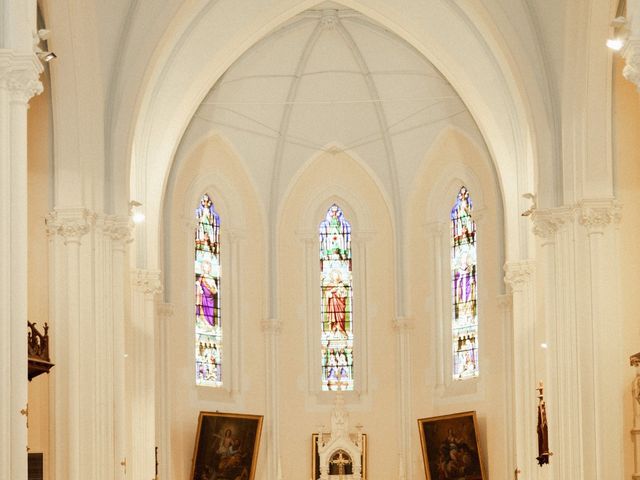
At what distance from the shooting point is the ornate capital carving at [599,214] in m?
19.7

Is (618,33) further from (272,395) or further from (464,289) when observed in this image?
(272,395)

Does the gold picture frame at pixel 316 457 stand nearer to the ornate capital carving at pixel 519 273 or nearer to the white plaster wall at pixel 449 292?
the white plaster wall at pixel 449 292

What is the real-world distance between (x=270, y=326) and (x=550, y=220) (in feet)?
35.1

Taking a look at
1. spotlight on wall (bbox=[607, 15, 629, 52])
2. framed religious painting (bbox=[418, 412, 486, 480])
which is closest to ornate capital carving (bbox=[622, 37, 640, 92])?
spotlight on wall (bbox=[607, 15, 629, 52])

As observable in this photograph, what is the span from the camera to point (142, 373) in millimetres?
25406

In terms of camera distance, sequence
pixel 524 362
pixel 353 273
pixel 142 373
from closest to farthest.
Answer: pixel 524 362
pixel 142 373
pixel 353 273

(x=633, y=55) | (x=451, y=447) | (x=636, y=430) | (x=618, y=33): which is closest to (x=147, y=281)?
(x=451, y=447)

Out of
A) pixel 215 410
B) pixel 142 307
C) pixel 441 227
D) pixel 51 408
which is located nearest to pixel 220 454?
pixel 215 410

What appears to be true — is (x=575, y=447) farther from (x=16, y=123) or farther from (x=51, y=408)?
(x=16, y=123)

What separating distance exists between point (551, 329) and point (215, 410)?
10.1 m

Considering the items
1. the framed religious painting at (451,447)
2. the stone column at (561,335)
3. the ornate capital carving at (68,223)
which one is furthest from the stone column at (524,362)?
the ornate capital carving at (68,223)

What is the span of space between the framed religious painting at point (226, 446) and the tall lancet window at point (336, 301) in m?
2.26

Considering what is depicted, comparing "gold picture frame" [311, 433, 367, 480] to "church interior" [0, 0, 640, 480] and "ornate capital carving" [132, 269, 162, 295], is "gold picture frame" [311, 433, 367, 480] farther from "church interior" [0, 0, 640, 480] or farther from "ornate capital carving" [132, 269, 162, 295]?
"ornate capital carving" [132, 269, 162, 295]

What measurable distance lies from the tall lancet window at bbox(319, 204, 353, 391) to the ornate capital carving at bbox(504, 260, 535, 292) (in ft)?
18.3
